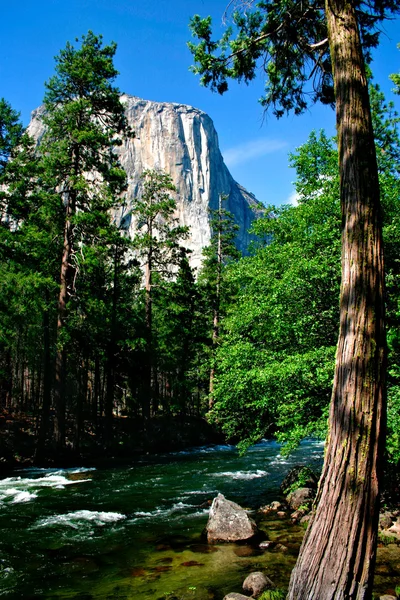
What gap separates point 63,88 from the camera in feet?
61.8

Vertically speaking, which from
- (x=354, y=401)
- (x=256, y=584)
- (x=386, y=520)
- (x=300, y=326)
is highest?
(x=300, y=326)

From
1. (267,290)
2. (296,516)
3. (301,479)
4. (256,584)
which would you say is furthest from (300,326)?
(256,584)

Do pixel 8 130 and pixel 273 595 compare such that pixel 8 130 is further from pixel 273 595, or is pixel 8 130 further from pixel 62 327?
pixel 273 595

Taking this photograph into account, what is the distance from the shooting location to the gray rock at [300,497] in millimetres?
10367

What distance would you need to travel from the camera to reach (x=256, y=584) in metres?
5.80

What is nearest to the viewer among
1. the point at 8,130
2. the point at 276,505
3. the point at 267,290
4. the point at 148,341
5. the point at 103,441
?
the point at 276,505

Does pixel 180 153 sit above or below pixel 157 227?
above

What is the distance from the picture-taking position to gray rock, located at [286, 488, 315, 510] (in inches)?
408

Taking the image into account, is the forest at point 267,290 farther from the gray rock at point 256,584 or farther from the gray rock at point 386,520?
the gray rock at point 256,584

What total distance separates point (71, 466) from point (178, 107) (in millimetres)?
156500

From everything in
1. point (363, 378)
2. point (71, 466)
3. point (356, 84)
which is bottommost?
point (71, 466)

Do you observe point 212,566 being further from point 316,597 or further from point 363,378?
point 363,378

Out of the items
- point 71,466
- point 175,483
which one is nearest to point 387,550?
point 175,483

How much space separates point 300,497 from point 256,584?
5.20 metres
